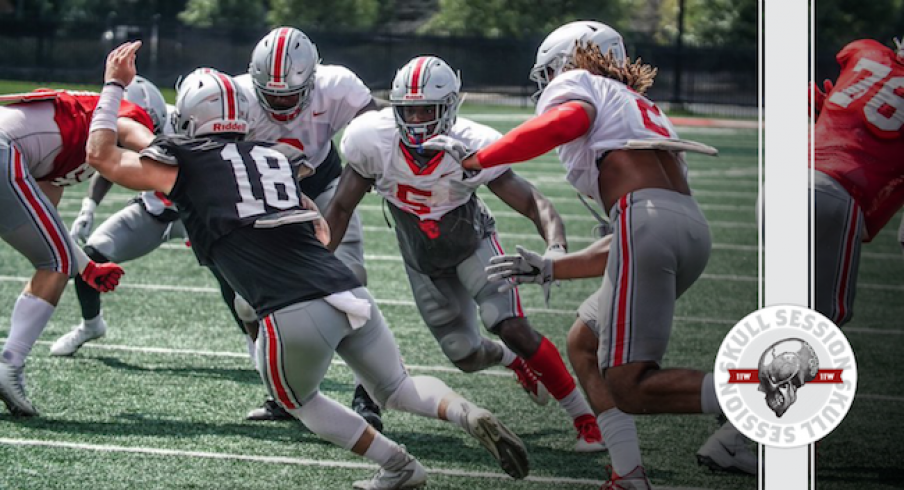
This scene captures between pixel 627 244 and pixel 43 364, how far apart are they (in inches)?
95.1

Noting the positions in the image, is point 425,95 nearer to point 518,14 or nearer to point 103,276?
point 103,276

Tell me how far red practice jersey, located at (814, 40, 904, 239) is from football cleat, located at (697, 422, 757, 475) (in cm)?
68

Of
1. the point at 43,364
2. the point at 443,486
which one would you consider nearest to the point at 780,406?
the point at 443,486

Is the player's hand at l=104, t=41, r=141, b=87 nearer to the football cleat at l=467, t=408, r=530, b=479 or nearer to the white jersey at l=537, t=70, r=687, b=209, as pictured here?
the white jersey at l=537, t=70, r=687, b=209

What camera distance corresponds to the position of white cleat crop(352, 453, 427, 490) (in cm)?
282

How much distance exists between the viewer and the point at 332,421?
2.75 metres

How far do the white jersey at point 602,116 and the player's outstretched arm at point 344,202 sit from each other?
A: 2.87 feet

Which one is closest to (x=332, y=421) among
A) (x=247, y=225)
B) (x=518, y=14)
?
(x=247, y=225)

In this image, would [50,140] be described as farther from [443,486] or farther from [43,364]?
[443,486]

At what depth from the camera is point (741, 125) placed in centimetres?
1499

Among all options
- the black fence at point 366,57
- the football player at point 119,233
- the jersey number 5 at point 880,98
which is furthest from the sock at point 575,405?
the black fence at point 366,57

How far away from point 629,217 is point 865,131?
2.54 feet

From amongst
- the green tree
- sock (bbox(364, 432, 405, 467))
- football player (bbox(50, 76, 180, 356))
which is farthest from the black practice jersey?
the green tree

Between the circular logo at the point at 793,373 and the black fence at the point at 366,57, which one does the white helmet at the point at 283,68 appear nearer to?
the circular logo at the point at 793,373
